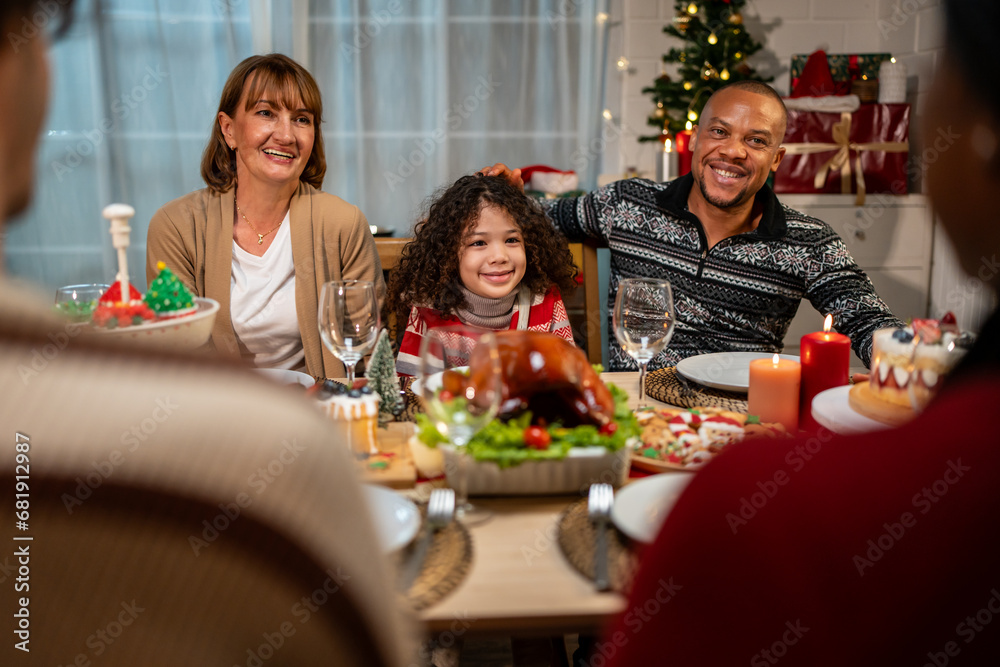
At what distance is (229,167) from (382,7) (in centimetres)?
160

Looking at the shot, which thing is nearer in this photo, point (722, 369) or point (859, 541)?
point (859, 541)

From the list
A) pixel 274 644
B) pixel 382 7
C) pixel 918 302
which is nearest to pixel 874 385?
pixel 274 644

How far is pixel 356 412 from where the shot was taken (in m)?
1.10

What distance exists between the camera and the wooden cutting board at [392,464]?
1.02 metres

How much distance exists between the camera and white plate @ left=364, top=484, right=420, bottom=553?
0.81 metres

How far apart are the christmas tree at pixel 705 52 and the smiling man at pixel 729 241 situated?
0.89 meters

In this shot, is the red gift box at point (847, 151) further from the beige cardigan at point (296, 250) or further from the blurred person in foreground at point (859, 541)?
the blurred person in foreground at point (859, 541)

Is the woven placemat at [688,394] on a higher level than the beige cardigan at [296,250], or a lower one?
lower

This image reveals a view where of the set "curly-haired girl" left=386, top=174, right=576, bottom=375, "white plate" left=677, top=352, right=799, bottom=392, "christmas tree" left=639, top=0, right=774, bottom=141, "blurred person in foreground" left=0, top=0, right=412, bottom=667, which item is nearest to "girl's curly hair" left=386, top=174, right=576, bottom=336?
"curly-haired girl" left=386, top=174, right=576, bottom=375

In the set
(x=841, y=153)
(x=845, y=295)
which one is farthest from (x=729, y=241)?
(x=841, y=153)

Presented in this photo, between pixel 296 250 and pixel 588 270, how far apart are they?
2.70ft

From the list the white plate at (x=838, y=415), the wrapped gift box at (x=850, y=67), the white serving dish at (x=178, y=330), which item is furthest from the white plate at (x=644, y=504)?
the wrapped gift box at (x=850, y=67)

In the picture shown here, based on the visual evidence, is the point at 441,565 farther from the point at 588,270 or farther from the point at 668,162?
the point at 668,162

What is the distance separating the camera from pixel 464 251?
1.94m
